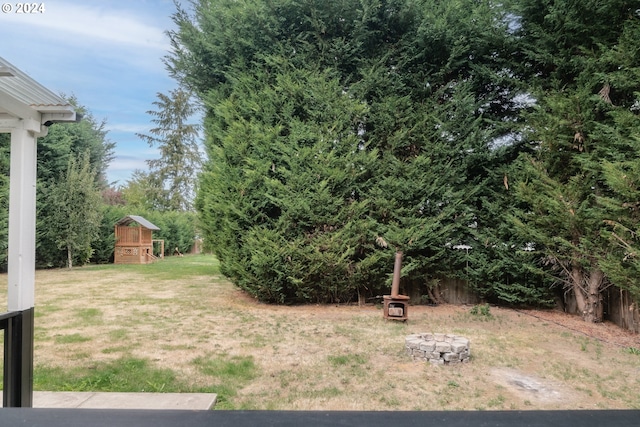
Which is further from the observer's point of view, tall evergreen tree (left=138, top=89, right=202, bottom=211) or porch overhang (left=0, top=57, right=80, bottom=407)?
tall evergreen tree (left=138, top=89, right=202, bottom=211)

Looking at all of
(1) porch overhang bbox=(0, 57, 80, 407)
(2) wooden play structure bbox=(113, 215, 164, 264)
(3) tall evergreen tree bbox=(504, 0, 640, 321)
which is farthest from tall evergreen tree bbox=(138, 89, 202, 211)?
(1) porch overhang bbox=(0, 57, 80, 407)

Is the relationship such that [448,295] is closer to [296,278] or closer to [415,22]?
[296,278]

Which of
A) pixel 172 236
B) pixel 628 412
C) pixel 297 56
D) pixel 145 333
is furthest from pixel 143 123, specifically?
pixel 628 412

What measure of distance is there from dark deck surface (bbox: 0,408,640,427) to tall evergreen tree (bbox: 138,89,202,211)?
20.6 meters

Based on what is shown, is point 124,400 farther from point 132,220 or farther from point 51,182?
point 132,220

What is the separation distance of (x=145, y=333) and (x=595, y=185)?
588 centimetres

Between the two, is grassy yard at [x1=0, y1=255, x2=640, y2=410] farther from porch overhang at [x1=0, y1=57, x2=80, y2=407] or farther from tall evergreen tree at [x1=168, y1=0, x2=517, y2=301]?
tall evergreen tree at [x1=168, y1=0, x2=517, y2=301]

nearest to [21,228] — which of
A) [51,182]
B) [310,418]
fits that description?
[310,418]

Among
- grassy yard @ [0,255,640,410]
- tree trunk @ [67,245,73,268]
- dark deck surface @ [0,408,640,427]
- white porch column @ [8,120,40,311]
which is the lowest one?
grassy yard @ [0,255,640,410]

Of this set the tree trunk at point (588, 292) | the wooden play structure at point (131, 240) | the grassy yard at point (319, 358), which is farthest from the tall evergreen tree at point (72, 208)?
the tree trunk at point (588, 292)

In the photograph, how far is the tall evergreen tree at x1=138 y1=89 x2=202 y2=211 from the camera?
66.7 feet

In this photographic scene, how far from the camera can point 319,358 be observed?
3725 mm

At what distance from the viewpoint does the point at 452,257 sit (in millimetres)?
6344

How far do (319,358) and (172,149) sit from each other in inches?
753
